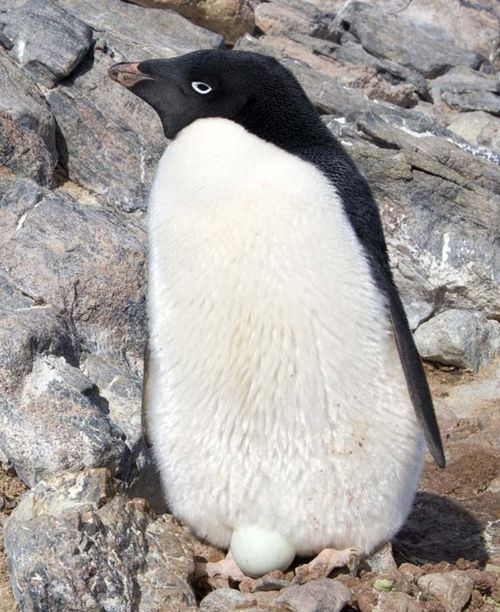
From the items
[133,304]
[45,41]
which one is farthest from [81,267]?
[45,41]

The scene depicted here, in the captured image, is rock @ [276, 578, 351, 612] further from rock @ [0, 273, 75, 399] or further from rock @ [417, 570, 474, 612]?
rock @ [0, 273, 75, 399]

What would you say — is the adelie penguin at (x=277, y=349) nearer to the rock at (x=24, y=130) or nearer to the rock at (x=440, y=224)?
the rock at (x=24, y=130)

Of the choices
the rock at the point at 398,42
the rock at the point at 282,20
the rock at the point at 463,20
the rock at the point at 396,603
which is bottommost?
the rock at the point at 463,20

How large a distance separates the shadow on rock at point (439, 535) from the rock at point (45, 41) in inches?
119

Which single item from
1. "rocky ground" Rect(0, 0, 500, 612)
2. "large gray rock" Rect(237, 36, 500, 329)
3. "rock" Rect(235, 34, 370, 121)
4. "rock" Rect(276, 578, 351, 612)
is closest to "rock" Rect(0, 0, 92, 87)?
"rocky ground" Rect(0, 0, 500, 612)

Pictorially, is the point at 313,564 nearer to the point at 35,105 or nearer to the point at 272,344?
the point at 272,344

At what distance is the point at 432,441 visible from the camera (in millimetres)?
2904

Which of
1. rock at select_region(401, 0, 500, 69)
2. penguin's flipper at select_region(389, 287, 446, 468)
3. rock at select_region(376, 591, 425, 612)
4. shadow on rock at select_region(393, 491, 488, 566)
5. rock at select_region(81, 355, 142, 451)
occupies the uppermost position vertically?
penguin's flipper at select_region(389, 287, 446, 468)

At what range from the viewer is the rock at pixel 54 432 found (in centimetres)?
299

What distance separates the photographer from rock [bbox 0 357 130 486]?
2.99m

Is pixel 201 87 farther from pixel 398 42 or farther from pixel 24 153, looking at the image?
pixel 398 42

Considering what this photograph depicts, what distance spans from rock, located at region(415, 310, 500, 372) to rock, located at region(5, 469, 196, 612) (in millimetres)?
3172

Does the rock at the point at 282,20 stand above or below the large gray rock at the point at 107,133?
below

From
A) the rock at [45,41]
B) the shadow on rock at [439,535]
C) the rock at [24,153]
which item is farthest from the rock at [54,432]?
the rock at [45,41]
